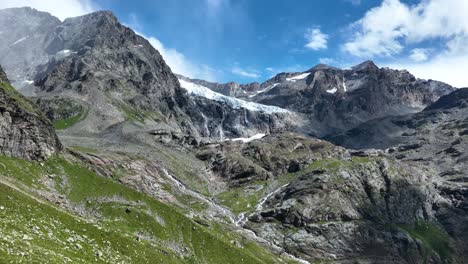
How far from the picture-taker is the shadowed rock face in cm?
12850

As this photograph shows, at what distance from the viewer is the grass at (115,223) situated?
62.9 meters

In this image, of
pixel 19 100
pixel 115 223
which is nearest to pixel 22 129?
A: pixel 19 100

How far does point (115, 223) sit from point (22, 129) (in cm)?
3988

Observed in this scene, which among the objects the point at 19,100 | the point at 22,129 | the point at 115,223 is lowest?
the point at 115,223

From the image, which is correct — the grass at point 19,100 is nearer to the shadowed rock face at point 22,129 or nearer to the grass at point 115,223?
the shadowed rock face at point 22,129

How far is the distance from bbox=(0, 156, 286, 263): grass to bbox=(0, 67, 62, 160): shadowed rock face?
3852 mm

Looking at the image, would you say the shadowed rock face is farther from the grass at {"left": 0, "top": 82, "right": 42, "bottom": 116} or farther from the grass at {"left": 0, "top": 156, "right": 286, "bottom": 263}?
the grass at {"left": 0, "top": 156, "right": 286, "bottom": 263}

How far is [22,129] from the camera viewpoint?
136 m

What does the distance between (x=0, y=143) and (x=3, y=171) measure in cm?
1928

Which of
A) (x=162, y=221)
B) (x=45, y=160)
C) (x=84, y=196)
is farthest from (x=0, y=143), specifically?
(x=162, y=221)

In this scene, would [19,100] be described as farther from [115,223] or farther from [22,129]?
[115,223]

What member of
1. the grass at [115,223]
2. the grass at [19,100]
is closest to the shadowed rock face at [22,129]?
the grass at [19,100]

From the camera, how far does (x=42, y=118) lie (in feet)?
486

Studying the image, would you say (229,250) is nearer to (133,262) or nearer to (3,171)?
(3,171)
